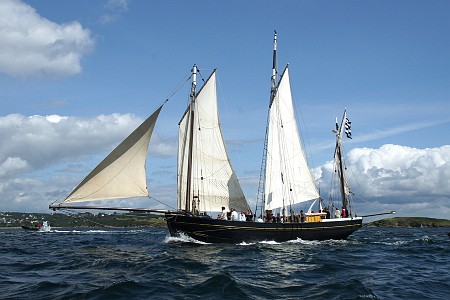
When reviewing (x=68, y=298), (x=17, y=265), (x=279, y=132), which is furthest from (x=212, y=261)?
(x=279, y=132)

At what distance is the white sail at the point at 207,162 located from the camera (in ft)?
158

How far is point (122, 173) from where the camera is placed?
39.3m

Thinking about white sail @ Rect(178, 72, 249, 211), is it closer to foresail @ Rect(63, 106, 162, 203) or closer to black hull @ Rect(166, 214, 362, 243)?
black hull @ Rect(166, 214, 362, 243)

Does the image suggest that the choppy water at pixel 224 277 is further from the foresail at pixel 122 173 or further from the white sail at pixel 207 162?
the white sail at pixel 207 162

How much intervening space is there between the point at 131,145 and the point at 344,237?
1161 inches

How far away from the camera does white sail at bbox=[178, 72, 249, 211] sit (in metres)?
48.1

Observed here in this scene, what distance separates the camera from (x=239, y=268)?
89.2 ft

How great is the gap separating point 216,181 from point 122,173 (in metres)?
11.9

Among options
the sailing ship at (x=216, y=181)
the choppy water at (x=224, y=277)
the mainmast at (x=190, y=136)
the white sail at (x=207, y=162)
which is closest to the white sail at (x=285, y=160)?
the sailing ship at (x=216, y=181)

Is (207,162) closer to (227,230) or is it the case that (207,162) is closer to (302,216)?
(227,230)

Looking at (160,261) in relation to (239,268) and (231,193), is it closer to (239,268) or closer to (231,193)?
(239,268)

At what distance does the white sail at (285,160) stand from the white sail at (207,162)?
5.75 metres

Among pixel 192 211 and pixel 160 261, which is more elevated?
pixel 192 211

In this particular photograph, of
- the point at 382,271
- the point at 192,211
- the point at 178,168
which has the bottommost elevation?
the point at 382,271
